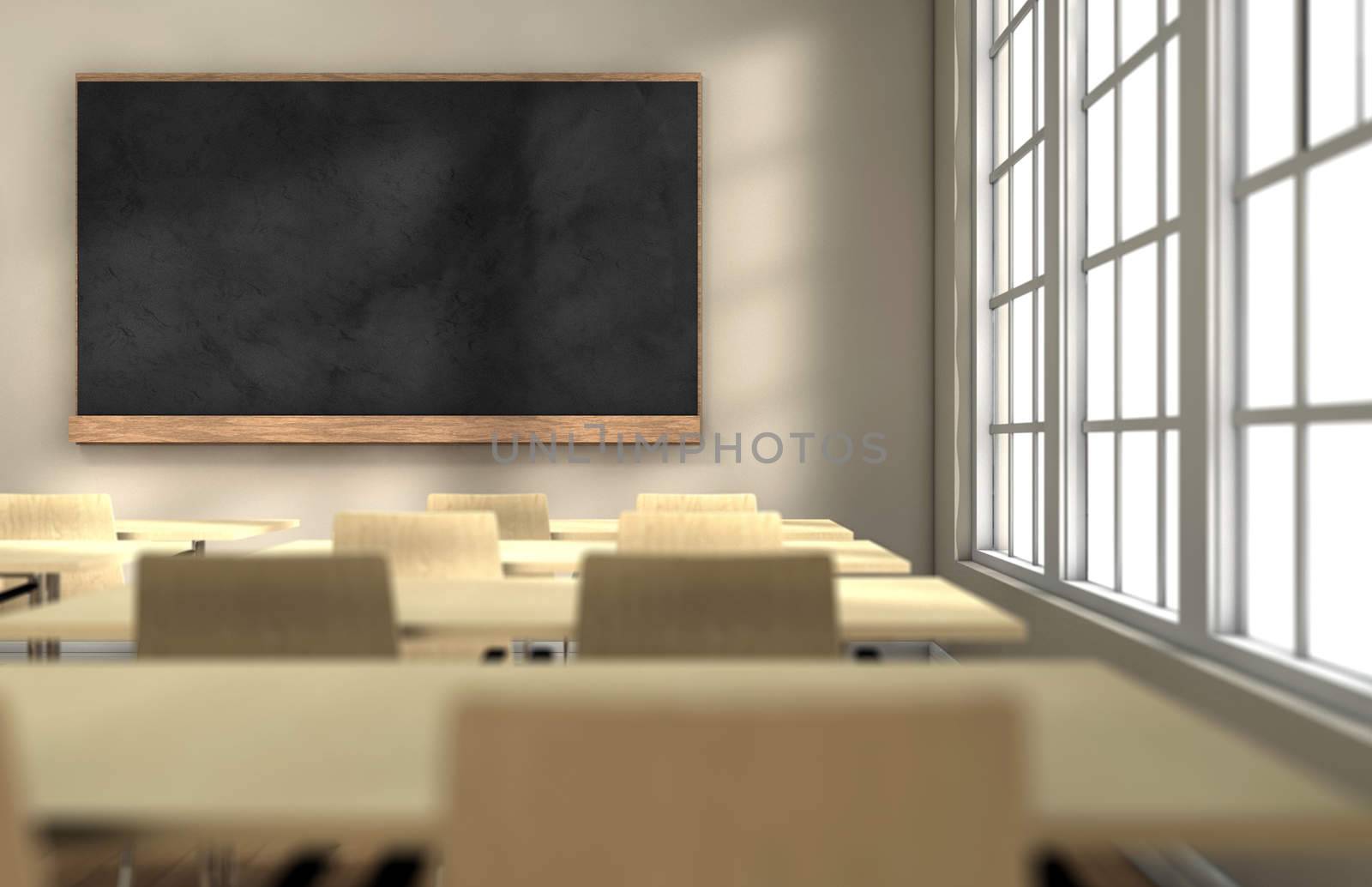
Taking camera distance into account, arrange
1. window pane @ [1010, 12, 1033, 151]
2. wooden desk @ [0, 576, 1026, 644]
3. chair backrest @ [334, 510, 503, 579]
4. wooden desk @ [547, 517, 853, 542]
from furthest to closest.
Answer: window pane @ [1010, 12, 1033, 151]
wooden desk @ [547, 517, 853, 542]
chair backrest @ [334, 510, 503, 579]
wooden desk @ [0, 576, 1026, 644]

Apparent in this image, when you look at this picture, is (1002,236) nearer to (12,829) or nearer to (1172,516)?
(1172,516)

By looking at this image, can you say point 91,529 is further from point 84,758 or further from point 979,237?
point 979,237

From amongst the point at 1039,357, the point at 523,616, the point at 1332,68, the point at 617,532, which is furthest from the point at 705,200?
the point at 523,616

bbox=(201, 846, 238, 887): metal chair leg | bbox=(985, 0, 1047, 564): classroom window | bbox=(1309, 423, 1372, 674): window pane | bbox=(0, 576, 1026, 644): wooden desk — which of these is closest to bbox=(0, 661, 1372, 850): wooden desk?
bbox=(0, 576, 1026, 644): wooden desk

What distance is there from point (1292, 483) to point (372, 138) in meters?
4.60

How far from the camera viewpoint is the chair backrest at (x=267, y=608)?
5.32ft

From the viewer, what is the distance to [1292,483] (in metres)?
2.32

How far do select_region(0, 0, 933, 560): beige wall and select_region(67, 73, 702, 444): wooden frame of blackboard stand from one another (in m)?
0.11

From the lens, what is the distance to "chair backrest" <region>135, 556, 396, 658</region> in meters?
1.62

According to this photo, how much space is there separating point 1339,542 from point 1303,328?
0.47 metres

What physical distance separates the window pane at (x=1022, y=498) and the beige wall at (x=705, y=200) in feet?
3.20

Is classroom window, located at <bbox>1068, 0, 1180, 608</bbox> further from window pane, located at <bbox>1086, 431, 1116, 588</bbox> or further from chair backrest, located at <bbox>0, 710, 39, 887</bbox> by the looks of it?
chair backrest, located at <bbox>0, 710, 39, 887</bbox>

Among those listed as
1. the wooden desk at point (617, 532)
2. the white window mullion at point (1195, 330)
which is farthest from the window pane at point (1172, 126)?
the wooden desk at point (617, 532)

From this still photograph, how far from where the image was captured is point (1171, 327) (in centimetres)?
289
